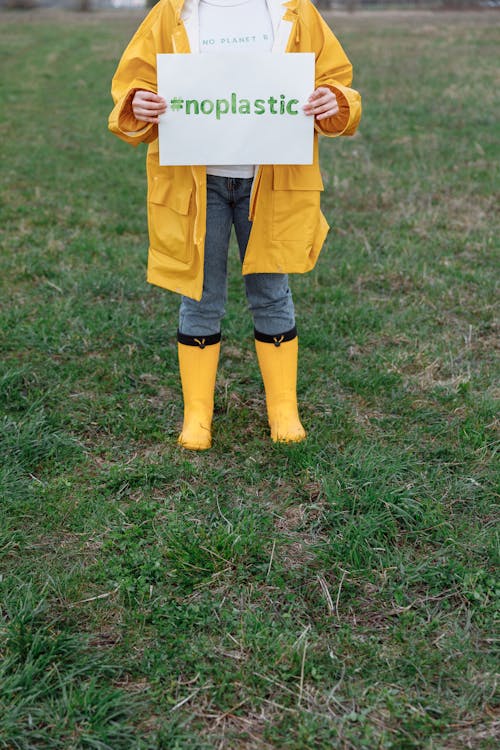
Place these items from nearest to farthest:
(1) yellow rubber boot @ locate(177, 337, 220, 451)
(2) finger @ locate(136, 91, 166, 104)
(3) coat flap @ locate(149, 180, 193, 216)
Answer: (2) finger @ locate(136, 91, 166, 104) < (3) coat flap @ locate(149, 180, 193, 216) < (1) yellow rubber boot @ locate(177, 337, 220, 451)

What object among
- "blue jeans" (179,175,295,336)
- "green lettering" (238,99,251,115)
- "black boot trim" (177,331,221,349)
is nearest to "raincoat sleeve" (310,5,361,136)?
"green lettering" (238,99,251,115)

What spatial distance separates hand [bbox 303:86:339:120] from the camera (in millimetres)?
2762

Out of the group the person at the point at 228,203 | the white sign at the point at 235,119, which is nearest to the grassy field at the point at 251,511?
the person at the point at 228,203

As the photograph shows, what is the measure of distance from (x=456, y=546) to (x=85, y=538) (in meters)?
1.30

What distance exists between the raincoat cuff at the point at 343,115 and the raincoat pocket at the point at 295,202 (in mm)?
165

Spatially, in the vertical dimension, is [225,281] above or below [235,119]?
below

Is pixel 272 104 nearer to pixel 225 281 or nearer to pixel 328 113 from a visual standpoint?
pixel 328 113

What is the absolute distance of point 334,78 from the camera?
2898 millimetres

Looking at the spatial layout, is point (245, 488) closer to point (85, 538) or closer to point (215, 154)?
point (85, 538)

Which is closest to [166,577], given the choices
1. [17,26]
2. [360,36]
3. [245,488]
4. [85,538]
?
[85,538]

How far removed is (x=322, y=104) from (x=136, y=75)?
700mm

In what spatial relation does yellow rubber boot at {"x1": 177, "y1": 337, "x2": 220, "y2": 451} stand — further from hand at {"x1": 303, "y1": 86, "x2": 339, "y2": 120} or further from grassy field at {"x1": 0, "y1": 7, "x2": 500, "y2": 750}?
hand at {"x1": 303, "y1": 86, "x2": 339, "y2": 120}

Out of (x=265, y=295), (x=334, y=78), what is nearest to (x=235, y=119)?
(x=334, y=78)

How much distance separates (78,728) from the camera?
2.05 m
